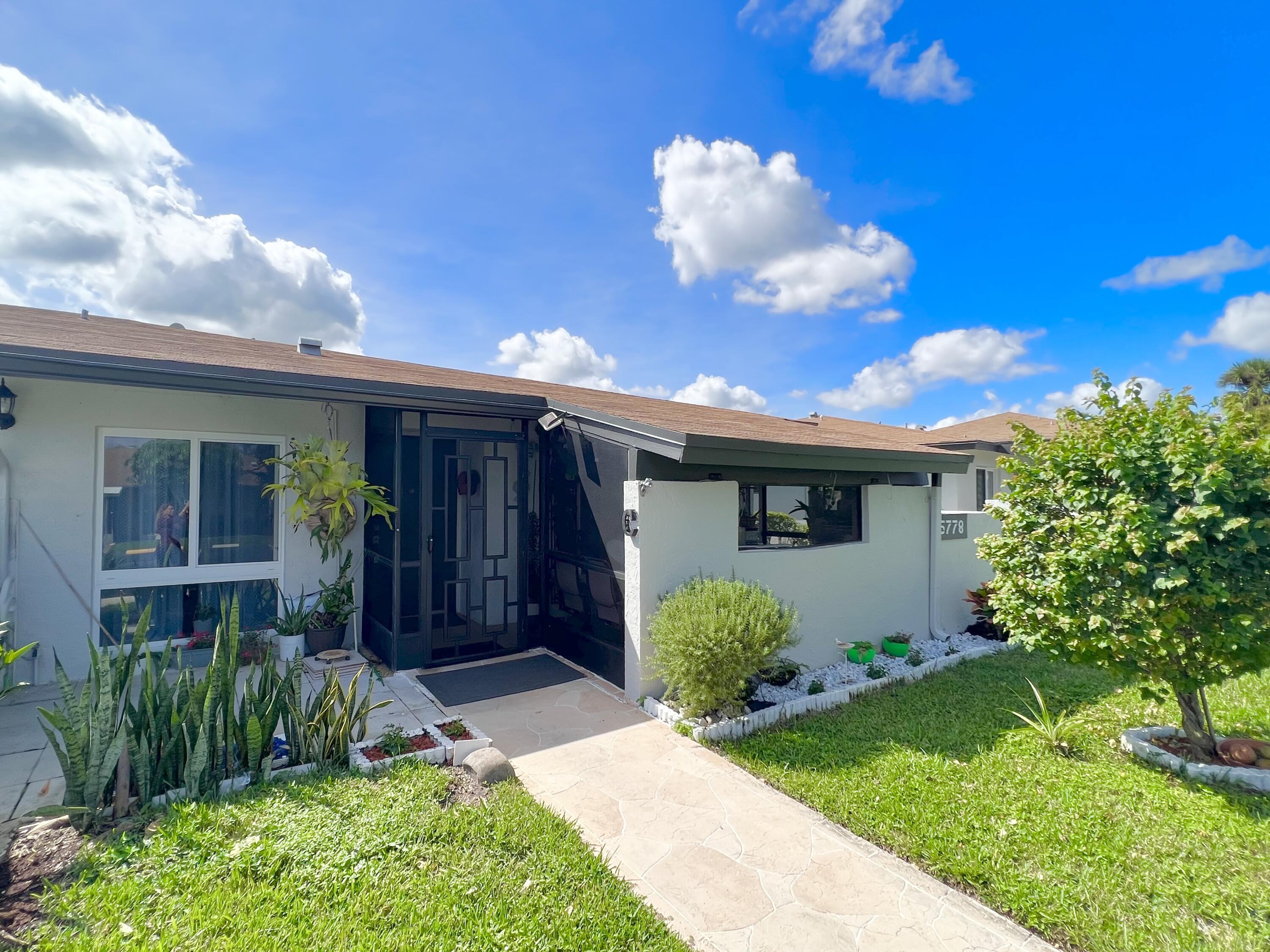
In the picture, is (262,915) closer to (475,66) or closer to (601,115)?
(475,66)

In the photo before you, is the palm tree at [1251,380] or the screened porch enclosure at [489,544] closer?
the screened porch enclosure at [489,544]

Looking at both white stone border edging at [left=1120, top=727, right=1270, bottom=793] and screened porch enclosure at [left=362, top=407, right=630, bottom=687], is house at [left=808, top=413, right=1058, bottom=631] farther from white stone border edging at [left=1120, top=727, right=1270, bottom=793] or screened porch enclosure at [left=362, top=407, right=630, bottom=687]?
screened porch enclosure at [left=362, top=407, right=630, bottom=687]

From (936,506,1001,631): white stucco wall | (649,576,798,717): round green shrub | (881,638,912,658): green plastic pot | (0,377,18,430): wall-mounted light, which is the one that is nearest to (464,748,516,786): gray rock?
(649,576,798,717): round green shrub

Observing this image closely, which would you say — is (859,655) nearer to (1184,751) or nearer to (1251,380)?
(1184,751)

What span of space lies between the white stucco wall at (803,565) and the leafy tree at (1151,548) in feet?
7.14

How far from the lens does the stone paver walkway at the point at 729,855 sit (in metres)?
2.83

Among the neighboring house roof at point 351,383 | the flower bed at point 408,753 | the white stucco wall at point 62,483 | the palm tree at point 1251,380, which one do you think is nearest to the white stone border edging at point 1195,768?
the neighboring house roof at point 351,383

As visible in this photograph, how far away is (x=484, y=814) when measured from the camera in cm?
365

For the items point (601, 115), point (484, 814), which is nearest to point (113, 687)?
point (484, 814)

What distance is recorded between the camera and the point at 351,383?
581 centimetres

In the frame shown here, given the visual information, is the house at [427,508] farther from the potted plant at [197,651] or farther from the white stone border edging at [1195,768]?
the white stone border edging at [1195,768]

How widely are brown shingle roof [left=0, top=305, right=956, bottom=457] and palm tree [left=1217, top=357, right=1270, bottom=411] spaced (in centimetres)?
2143

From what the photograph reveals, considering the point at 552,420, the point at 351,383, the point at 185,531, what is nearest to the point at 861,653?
the point at 552,420

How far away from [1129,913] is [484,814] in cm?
363
